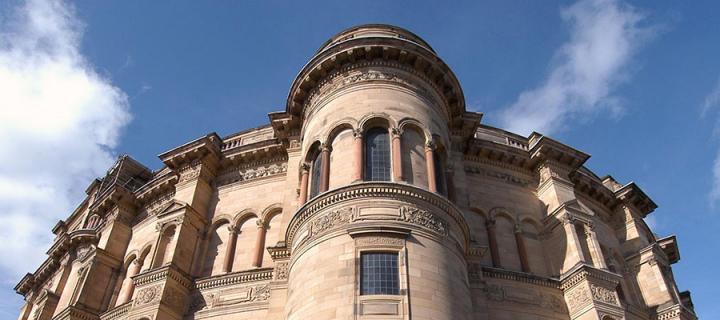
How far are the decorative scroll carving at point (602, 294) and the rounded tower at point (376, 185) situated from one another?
5.58m

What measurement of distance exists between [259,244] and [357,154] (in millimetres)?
6758

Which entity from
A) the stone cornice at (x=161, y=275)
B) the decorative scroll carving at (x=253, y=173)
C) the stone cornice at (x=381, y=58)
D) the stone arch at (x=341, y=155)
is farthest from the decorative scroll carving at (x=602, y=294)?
the stone cornice at (x=161, y=275)

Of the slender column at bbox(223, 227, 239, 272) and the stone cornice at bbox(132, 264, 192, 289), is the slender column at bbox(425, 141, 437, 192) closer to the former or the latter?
the slender column at bbox(223, 227, 239, 272)

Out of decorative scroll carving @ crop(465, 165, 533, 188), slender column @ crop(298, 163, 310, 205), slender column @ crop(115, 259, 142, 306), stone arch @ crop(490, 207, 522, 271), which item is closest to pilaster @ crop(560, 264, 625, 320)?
stone arch @ crop(490, 207, 522, 271)

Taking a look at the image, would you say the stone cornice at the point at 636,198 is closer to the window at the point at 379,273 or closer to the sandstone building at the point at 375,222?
the sandstone building at the point at 375,222

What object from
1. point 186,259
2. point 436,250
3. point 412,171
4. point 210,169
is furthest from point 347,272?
point 210,169

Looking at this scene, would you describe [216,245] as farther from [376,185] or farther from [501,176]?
[501,176]

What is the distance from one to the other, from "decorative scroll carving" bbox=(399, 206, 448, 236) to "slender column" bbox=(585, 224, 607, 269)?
7.97 meters

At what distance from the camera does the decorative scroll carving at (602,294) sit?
19.7m

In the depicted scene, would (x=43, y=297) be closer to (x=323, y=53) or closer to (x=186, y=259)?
(x=186, y=259)

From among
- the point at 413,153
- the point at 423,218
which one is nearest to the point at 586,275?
the point at 423,218

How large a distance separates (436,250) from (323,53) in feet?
34.0

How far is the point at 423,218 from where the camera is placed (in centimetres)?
1712

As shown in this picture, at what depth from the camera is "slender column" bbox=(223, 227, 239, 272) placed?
22125 millimetres
